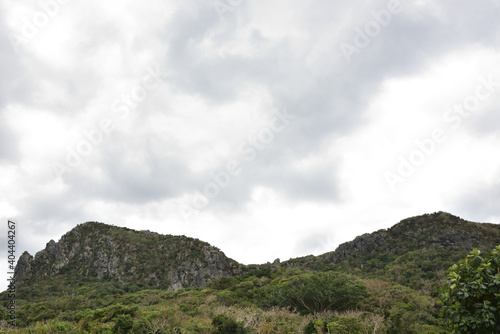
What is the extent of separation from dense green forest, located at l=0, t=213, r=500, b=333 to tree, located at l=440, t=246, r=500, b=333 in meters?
0.48

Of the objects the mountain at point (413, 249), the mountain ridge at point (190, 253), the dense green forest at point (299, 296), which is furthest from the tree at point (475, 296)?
the mountain ridge at point (190, 253)

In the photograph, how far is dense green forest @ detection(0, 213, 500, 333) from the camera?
664 inches

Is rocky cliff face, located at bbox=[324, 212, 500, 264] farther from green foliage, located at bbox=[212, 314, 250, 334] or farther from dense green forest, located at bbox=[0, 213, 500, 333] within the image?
green foliage, located at bbox=[212, 314, 250, 334]

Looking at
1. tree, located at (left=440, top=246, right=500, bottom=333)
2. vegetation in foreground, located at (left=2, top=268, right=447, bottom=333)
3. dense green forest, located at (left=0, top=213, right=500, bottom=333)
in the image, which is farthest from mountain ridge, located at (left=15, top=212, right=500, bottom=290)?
tree, located at (left=440, top=246, right=500, bottom=333)

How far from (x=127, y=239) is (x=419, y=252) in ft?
262

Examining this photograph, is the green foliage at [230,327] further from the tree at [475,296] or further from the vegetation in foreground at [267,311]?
the tree at [475,296]

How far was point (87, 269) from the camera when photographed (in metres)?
80.8

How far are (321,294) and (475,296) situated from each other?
88.0 feet

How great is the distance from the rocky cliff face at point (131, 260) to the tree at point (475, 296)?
2919 inches

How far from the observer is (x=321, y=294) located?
3142cm

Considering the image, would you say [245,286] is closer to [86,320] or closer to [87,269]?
[86,320]

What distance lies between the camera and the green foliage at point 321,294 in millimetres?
31672

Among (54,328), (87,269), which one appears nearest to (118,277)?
(87,269)

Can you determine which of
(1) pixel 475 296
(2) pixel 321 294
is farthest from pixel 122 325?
(2) pixel 321 294
